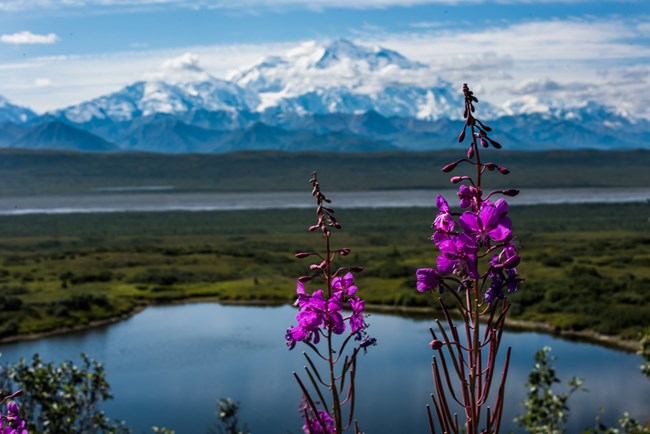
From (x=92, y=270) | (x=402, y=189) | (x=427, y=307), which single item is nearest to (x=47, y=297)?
(x=92, y=270)

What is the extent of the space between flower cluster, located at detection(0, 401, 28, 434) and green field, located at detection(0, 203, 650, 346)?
31.9 meters

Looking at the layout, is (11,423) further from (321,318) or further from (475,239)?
(475,239)

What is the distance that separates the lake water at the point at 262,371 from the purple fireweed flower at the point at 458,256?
729 inches

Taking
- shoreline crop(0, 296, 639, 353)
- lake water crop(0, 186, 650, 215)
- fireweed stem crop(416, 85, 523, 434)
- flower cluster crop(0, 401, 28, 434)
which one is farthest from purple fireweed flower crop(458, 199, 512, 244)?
lake water crop(0, 186, 650, 215)

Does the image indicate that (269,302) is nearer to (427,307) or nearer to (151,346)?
(427,307)

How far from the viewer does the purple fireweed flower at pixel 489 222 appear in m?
2.54

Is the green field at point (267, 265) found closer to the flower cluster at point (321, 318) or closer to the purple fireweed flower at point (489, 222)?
the flower cluster at point (321, 318)

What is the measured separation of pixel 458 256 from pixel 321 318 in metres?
0.61

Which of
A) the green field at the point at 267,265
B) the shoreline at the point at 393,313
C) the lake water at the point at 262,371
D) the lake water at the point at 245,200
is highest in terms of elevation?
the lake water at the point at 245,200

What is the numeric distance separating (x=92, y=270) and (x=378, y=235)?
3043cm

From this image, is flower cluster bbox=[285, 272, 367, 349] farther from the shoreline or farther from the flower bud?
the shoreline

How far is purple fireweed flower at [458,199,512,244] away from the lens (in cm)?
254

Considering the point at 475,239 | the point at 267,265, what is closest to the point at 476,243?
the point at 475,239

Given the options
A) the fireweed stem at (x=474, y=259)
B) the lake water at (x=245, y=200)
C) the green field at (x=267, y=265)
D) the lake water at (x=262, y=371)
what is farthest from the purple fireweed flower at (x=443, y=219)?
the lake water at (x=245, y=200)
